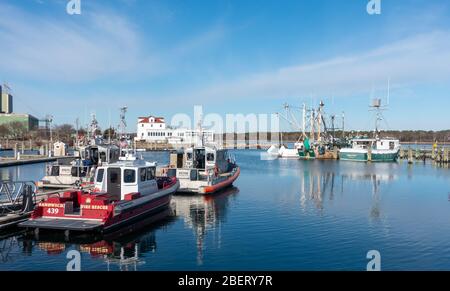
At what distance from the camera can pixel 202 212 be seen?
86.4 feet

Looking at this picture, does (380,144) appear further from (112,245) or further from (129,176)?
(112,245)

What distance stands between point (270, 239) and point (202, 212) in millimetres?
7911

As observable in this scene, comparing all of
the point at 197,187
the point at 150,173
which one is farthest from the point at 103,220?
the point at 197,187

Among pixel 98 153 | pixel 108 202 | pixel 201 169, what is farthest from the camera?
pixel 98 153

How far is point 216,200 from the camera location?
3109 centimetres

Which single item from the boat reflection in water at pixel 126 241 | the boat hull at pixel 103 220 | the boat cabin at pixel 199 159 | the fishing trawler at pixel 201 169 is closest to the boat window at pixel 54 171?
the fishing trawler at pixel 201 169

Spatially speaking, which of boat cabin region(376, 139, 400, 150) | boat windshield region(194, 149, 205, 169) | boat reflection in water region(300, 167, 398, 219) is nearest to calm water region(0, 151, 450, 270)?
boat reflection in water region(300, 167, 398, 219)

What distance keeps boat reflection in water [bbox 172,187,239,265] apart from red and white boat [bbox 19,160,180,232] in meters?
2.19

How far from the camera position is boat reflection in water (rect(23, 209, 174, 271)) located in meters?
16.1

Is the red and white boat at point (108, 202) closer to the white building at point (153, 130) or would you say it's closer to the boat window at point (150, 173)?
the boat window at point (150, 173)

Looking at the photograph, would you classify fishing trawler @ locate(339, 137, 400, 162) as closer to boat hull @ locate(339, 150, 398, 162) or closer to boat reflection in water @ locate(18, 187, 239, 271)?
boat hull @ locate(339, 150, 398, 162)

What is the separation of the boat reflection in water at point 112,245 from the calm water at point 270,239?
43 millimetres

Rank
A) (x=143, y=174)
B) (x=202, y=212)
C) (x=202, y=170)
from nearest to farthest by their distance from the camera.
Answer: (x=143, y=174)
(x=202, y=212)
(x=202, y=170)

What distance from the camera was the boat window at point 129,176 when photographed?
2205 centimetres
